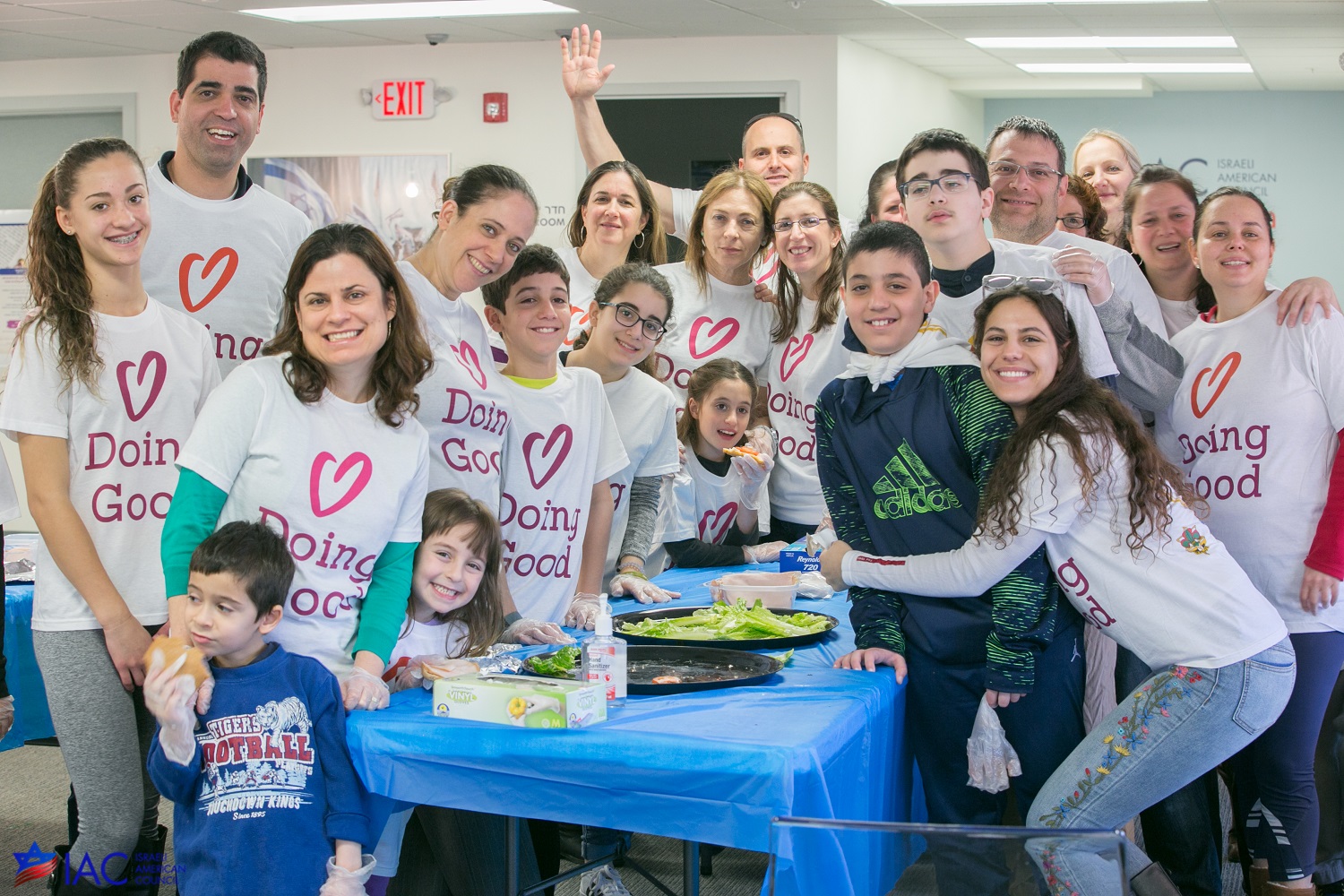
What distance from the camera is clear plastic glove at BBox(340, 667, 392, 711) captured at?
1.95 meters

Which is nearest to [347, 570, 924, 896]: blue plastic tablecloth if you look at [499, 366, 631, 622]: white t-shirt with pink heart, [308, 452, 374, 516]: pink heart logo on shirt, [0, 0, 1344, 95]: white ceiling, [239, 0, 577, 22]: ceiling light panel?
[308, 452, 374, 516]: pink heart logo on shirt

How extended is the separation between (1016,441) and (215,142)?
184 cm

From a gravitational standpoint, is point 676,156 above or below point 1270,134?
below

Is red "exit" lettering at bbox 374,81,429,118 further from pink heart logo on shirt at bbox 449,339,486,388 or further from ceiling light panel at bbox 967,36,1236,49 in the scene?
pink heart logo on shirt at bbox 449,339,486,388

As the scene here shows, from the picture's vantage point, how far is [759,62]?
7.30 metres

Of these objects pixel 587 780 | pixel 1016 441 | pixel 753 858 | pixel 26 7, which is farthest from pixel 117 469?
pixel 26 7

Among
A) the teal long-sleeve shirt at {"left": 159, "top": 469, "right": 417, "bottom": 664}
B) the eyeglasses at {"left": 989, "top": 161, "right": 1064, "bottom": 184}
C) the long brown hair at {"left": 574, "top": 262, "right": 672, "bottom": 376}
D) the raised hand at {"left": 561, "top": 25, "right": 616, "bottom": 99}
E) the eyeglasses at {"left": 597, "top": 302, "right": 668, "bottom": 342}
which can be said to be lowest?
→ the teal long-sleeve shirt at {"left": 159, "top": 469, "right": 417, "bottom": 664}

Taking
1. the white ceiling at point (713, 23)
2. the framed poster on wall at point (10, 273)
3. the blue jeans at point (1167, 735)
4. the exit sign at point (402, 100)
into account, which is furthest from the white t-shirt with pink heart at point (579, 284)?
the framed poster on wall at point (10, 273)

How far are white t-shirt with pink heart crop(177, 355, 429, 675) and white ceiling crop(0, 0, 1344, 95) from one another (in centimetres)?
492

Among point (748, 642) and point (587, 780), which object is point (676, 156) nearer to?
point (748, 642)

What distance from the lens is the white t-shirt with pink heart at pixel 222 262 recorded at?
8.70ft

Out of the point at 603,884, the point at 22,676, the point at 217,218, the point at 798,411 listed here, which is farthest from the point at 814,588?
the point at 22,676

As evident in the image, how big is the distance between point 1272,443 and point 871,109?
5.82 metres

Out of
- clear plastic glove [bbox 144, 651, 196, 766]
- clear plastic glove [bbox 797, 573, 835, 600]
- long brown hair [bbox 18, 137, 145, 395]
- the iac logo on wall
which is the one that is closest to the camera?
clear plastic glove [bbox 144, 651, 196, 766]
